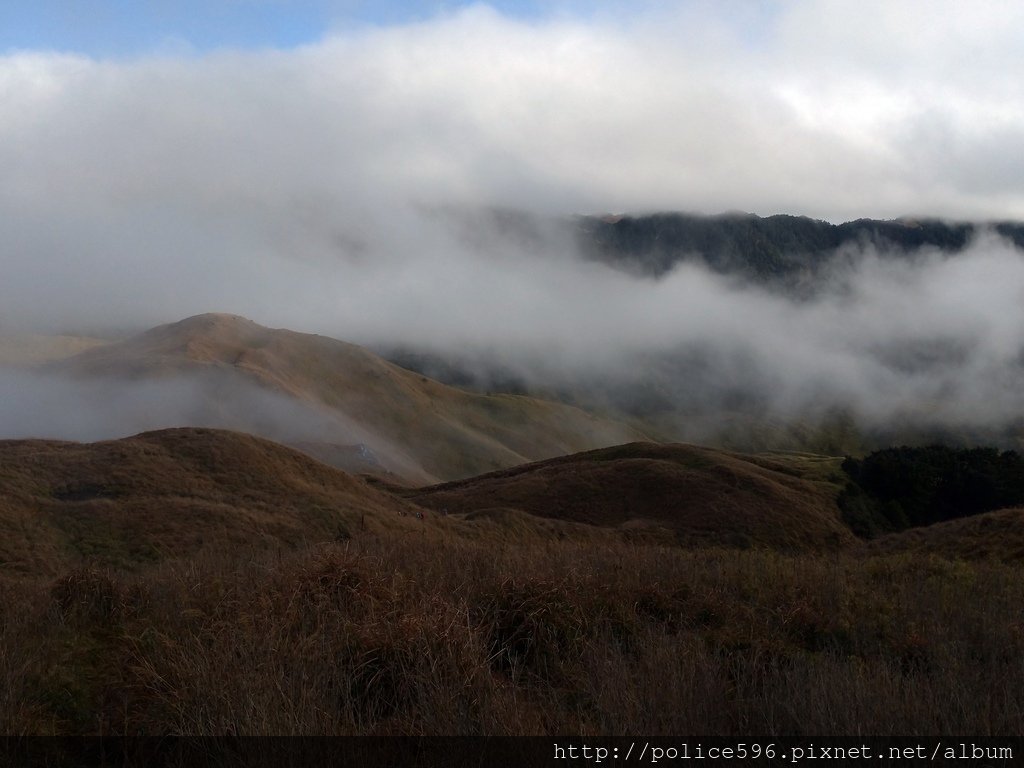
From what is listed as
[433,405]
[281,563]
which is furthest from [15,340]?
[281,563]

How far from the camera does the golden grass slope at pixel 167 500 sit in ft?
77.2

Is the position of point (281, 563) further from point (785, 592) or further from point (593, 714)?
point (785, 592)

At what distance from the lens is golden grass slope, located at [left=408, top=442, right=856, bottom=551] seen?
36.2m

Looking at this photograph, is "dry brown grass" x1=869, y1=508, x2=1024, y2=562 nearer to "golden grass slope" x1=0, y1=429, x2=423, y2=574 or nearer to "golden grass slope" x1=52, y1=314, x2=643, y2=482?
"golden grass slope" x1=0, y1=429, x2=423, y2=574

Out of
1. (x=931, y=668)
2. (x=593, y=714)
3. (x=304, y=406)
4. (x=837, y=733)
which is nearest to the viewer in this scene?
(x=837, y=733)

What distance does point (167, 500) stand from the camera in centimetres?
2803

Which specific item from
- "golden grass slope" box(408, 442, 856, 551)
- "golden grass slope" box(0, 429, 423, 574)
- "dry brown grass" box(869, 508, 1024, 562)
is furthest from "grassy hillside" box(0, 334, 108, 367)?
"dry brown grass" box(869, 508, 1024, 562)

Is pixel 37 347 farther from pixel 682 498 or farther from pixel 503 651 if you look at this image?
pixel 503 651

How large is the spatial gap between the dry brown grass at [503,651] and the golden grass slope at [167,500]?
1000 centimetres

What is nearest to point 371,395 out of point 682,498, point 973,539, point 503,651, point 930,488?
point 682,498

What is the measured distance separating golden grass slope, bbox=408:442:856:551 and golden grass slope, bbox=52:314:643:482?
54.3 metres

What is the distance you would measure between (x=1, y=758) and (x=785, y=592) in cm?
848

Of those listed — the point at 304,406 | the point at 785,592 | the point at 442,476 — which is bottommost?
the point at 442,476

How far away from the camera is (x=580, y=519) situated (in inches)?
1577
